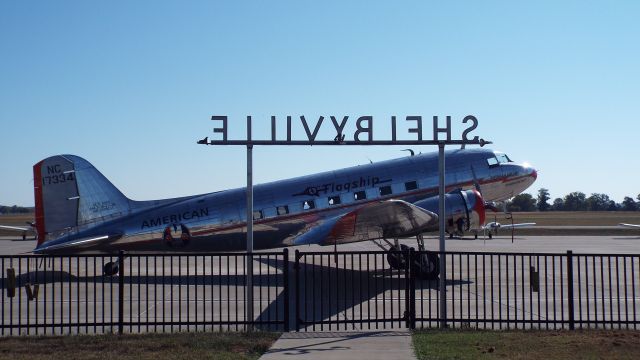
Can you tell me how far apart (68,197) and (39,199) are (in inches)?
35.3

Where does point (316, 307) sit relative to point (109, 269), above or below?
below

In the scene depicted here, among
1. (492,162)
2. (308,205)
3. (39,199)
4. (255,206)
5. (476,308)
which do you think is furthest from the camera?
(492,162)

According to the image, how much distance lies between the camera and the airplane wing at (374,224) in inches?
727

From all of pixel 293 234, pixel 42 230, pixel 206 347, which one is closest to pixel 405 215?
pixel 293 234

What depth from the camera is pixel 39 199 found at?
2103 centimetres

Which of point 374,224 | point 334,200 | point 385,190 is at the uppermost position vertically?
point 385,190

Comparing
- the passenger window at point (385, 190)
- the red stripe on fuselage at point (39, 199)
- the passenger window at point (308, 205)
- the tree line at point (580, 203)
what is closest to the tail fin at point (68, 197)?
the red stripe on fuselage at point (39, 199)

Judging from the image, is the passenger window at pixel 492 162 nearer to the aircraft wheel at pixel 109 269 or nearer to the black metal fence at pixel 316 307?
the black metal fence at pixel 316 307

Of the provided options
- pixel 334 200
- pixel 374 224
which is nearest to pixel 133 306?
pixel 374 224

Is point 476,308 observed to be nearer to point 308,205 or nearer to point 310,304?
point 310,304

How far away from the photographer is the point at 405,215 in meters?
19.0

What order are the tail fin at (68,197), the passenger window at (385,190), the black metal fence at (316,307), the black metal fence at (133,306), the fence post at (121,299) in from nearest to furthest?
1. the fence post at (121,299)
2. the black metal fence at (133,306)
3. the black metal fence at (316,307)
4. the tail fin at (68,197)
5. the passenger window at (385,190)

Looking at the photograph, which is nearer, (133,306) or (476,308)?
(476,308)

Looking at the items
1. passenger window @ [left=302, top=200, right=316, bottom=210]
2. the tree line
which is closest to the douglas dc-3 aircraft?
passenger window @ [left=302, top=200, right=316, bottom=210]
